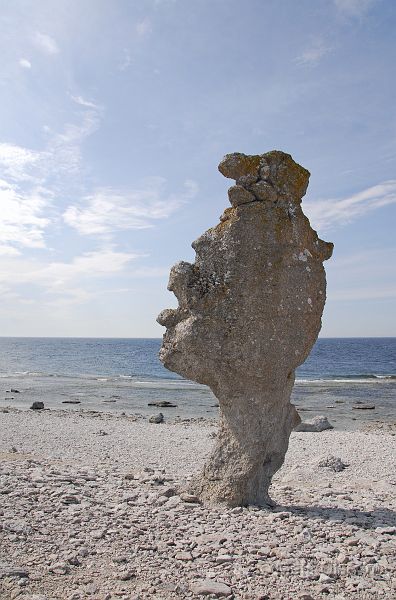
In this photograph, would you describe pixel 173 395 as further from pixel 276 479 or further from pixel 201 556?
pixel 201 556

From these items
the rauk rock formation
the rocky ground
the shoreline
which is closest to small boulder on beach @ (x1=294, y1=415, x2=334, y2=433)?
the shoreline

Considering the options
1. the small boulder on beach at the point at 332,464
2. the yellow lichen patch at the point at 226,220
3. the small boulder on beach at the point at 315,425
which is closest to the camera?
the yellow lichen patch at the point at 226,220

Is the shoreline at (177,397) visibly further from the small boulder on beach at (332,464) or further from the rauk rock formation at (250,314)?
the rauk rock formation at (250,314)

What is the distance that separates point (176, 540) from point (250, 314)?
3.21 metres

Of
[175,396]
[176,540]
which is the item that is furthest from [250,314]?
[175,396]

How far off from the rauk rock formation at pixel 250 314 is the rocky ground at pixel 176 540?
92 centimetres

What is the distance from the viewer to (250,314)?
25.8 ft

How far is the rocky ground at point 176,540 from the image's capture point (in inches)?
210

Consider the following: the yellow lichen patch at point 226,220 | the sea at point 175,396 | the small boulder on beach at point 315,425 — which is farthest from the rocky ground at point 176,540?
the sea at point 175,396

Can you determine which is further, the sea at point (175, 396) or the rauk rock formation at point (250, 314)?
the sea at point (175, 396)

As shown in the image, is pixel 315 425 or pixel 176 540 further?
pixel 315 425

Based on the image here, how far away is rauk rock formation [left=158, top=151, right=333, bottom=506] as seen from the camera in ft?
25.8

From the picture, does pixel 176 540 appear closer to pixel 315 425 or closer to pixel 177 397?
pixel 315 425

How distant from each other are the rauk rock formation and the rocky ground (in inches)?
36.2
